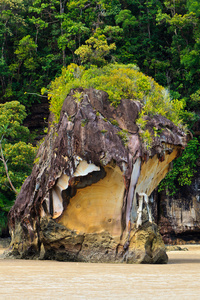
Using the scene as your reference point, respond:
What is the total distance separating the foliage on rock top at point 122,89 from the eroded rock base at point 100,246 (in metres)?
3.08

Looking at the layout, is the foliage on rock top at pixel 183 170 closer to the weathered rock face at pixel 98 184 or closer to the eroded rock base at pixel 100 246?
the weathered rock face at pixel 98 184

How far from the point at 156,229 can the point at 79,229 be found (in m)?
2.08

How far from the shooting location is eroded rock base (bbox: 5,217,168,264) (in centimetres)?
1060

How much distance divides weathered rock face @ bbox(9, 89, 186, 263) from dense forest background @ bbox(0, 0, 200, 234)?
49.9 feet

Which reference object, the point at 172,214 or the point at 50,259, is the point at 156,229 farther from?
the point at 172,214

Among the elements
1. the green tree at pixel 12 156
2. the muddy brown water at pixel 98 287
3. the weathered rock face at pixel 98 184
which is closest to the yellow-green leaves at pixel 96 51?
the green tree at pixel 12 156

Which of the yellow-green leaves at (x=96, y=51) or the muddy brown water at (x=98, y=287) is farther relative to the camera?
the yellow-green leaves at (x=96, y=51)

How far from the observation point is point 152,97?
12.6 metres

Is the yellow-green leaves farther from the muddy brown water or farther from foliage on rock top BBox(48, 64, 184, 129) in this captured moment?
the muddy brown water

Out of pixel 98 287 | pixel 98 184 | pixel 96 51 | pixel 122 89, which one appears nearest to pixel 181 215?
pixel 96 51

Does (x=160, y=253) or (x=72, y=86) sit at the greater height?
(x=72, y=86)

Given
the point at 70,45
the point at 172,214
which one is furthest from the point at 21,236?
the point at 70,45

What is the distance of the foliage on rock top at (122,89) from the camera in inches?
478

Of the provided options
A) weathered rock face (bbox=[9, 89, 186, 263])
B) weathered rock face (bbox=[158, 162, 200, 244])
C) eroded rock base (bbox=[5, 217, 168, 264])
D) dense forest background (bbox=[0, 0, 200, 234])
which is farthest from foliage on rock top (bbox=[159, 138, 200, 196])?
eroded rock base (bbox=[5, 217, 168, 264])
